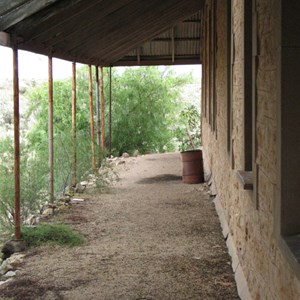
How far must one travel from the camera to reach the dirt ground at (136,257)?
581cm

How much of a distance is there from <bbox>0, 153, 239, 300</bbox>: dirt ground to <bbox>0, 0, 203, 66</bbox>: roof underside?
8.11 feet

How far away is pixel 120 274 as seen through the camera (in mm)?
6328

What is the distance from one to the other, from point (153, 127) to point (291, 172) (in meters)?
18.2

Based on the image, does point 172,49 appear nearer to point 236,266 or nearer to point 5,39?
point 5,39

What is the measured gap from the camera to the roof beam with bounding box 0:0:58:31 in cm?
632

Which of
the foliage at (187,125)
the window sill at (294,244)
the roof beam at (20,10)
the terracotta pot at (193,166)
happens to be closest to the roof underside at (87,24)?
the roof beam at (20,10)

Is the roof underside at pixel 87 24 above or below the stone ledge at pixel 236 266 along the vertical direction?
above

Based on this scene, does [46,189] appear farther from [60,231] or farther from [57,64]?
[57,64]

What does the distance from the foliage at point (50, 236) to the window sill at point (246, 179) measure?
10.3 feet

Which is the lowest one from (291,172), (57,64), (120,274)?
(120,274)

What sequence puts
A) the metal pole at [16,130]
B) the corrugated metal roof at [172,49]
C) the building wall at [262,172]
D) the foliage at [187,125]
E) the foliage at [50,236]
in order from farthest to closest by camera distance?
the foliage at [187,125], the corrugated metal roof at [172,49], the foliage at [50,236], the metal pole at [16,130], the building wall at [262,172]

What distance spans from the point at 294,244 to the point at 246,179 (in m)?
1.82

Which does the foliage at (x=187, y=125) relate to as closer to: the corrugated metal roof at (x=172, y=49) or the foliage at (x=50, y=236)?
the corrugated metal roof at (x=172, y=49)

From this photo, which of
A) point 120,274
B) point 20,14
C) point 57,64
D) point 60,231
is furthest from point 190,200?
point 57,64
